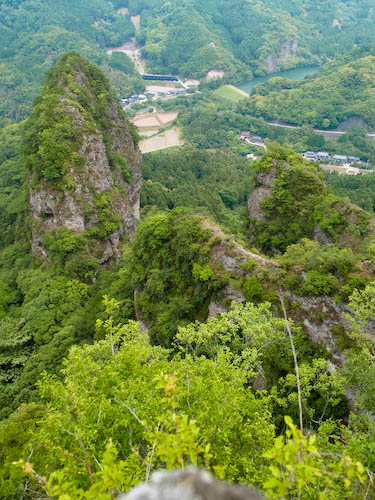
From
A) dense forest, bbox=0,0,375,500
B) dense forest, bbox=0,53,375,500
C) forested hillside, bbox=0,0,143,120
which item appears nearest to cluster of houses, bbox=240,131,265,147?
dense forest, bbox=0,0,375,500

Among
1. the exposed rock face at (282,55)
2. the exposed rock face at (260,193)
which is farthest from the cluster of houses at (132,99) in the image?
the exposed rock face at (260,193)

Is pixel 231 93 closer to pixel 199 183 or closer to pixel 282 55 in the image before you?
pixel 282 55

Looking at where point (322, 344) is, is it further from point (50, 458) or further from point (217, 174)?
point (217, 174)

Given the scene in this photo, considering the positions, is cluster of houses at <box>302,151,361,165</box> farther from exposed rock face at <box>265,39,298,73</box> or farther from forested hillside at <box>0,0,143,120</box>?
exposed rock face at <box>265,39,298,73</box>

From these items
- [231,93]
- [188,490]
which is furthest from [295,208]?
[231,93]

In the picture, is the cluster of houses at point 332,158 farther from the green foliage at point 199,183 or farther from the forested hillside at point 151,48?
the forested hillside at point 151,48

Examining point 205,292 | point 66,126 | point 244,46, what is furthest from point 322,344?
point 244,46
